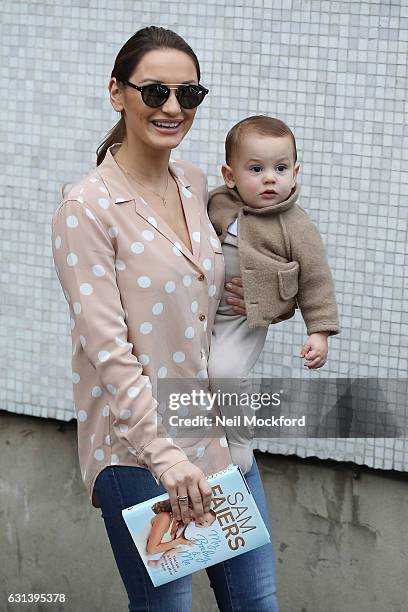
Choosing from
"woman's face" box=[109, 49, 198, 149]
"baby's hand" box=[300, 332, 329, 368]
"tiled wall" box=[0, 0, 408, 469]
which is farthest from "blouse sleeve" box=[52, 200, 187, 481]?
"tiled wall" box=[0, 0, 408, 469]

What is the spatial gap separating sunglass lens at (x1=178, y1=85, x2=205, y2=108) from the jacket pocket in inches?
17.2

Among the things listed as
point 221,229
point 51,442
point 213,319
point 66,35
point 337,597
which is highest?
point 66,35

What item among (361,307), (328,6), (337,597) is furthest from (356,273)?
(337,597)

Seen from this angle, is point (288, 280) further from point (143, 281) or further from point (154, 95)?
point (154, 95)

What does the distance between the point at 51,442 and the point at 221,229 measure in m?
1.72

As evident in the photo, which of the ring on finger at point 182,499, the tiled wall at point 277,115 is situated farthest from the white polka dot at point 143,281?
the tiled wall at point 277,115

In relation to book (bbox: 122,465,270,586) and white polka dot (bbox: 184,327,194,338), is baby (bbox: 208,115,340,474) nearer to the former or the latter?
A: white polka dot (bbox: 184,327,194,338)

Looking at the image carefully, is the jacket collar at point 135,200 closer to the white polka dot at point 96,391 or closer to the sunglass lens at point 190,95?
the sunglass lens at point 190,95

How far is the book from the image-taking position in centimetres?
230

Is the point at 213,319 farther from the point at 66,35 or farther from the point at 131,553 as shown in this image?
the point at 66,35

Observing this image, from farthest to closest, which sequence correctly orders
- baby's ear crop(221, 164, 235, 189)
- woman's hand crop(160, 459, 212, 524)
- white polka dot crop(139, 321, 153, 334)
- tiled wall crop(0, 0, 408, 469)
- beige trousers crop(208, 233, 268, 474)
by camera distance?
1. tiled wall crop(0, 0, 408, 469)
2. baby's ear crop(221, 164, 235, 189)
3. beige trousers crop(208, 233, 268, 474)
4. white polka dot crop(139, 321, 153, 334)
5. woman's hand crop(160, 459, 212, 524)

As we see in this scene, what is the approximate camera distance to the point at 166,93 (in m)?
2.37

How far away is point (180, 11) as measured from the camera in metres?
3.76

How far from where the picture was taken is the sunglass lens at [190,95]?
239cm
